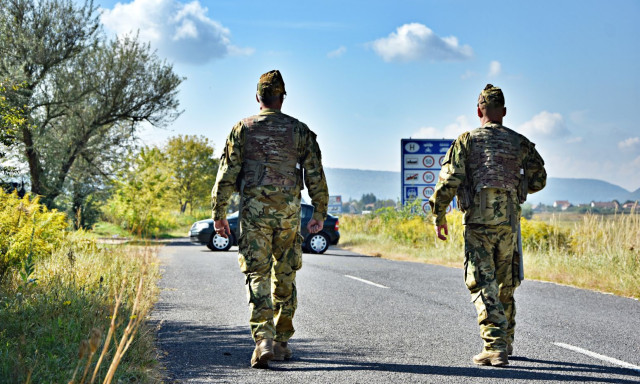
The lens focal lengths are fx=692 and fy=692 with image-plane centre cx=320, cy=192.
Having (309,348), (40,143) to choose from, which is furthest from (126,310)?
(40,143)

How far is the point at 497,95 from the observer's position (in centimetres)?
565

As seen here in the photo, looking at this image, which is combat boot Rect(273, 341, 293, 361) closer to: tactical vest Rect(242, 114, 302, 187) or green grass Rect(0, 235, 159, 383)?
green grass Rect(0, 235, 159, 383)

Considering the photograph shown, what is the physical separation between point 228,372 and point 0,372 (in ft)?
5.16

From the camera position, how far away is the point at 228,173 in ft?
17.4

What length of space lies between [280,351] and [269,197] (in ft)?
4.03

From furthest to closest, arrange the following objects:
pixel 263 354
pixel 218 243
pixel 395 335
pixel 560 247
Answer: pixel 218 243, pixel 560 247, pixel 395 335, pixel 263 354

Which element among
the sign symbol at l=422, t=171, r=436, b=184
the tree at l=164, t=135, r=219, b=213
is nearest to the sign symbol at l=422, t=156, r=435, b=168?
the sign symbol at l=422, t=171, r=436, b=184

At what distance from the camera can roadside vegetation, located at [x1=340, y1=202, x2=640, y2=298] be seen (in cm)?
1168

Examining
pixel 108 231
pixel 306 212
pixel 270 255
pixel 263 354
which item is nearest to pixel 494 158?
pixel 270 255

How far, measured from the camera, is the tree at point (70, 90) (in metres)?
20.6

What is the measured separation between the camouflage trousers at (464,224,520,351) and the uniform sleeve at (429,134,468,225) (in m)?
0.28

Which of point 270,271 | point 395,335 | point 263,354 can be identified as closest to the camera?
point 263,354

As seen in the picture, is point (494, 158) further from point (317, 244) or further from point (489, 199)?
point (317, 244)

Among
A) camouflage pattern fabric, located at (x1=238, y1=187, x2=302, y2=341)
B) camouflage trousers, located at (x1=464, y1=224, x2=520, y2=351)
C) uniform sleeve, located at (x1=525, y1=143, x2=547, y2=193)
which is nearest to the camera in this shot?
camouflage pattern fabric, located at (x1=238, y1=187, x2=302, y2=341)
